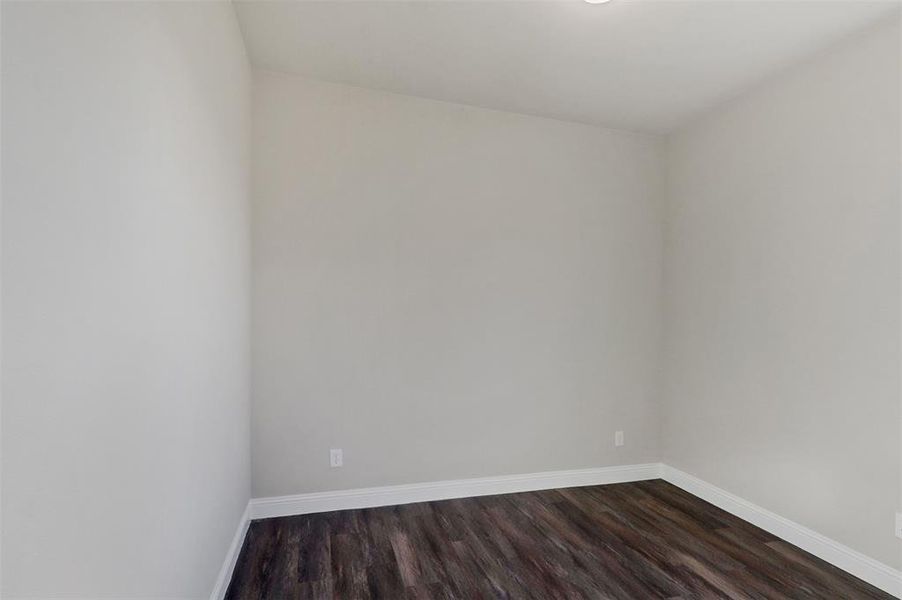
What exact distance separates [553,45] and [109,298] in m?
2.34

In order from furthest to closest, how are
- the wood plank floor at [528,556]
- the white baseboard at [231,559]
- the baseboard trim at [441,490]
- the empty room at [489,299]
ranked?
the baseboard trim at [441,490] < the wood plank floor at [528,556] < the white baseboard at [231,559] < the empty room at [489,299]

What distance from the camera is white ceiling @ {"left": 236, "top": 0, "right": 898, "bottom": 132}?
6.92ft

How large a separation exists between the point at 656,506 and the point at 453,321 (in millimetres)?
1806

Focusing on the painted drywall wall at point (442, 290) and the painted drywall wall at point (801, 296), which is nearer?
the painted drywall wall at point (801, 296)

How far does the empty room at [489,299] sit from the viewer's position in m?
1.22

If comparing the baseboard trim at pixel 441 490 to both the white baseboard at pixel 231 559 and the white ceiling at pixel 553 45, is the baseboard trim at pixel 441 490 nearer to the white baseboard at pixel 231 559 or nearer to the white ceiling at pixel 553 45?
the white baseboard at pixel 231 559

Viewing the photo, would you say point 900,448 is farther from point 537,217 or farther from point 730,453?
point 537,217

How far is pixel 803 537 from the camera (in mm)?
2463

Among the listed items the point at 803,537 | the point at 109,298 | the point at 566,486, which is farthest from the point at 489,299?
the point at 109,298

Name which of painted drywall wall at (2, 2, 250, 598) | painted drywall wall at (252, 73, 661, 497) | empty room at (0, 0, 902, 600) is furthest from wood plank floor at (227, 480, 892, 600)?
painted drywall wall at (2, 2, 250, 598)

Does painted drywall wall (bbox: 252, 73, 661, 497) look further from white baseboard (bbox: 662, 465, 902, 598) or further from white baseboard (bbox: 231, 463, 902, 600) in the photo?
white baseboard (bbox: 662, 465, 902, 598)

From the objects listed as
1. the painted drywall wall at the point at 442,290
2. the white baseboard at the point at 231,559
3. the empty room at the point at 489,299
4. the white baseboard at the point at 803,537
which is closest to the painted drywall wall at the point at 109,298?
the empty room at the point at 489,299

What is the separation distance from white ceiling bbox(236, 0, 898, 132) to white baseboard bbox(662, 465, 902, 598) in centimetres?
256

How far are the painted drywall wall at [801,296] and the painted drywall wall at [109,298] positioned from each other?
2.96 meters
